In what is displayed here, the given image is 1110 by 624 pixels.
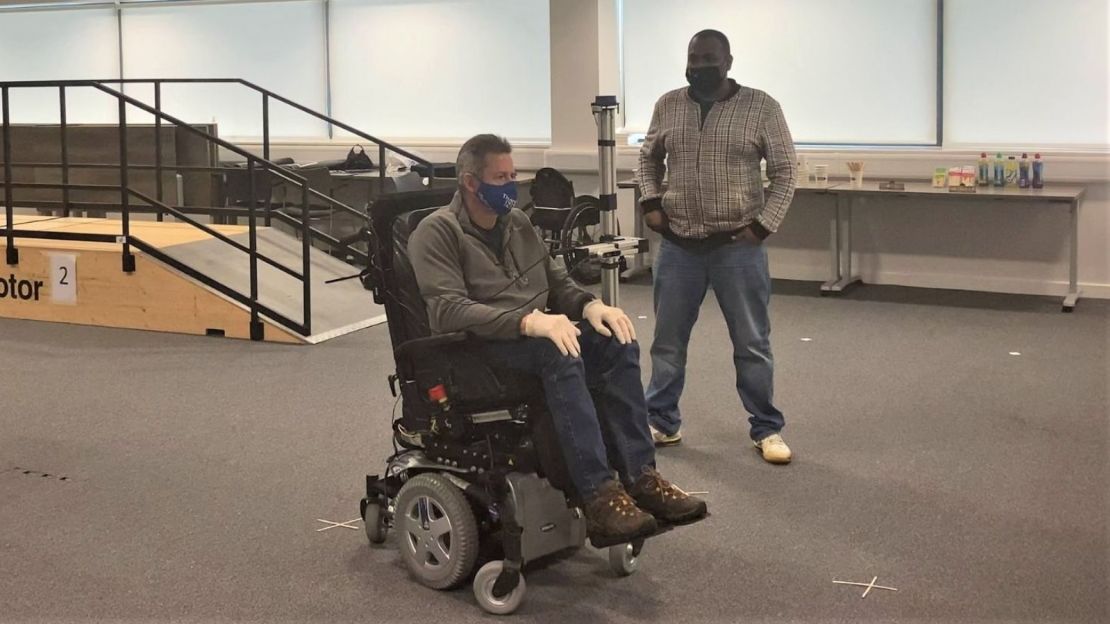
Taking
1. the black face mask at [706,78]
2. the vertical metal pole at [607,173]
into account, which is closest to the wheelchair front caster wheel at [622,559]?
the vertical metal pole at [607,173]

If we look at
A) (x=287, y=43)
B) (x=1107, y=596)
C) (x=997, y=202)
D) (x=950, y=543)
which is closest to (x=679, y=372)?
(x=950, y=543)

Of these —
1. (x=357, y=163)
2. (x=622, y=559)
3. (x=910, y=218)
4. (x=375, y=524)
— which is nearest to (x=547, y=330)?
(x=622, y=559)

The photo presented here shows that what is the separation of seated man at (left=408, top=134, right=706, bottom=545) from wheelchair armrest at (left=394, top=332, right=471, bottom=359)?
0.13 feet

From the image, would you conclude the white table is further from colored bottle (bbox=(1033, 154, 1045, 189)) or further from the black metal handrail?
the black metal handrail

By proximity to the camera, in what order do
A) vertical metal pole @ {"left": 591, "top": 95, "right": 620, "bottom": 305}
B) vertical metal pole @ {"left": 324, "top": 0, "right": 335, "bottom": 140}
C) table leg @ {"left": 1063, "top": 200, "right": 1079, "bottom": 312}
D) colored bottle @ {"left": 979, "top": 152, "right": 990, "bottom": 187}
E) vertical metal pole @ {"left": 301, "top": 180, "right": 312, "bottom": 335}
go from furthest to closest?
vertical metal pole @ {"left": 324, "top": 0, "right": 335, "bottom": 140} < colored bottle @ {"left": 979, "top": 152, "right": 990, "bottom": 187} < table leg @ {"left": 1063, "top": 200, "right": 1079, "bottom": 312} < vertical metal pole @ {"left": 301, "top": 180, "right": 312, "bottom": 335} < vertical metal pole @ {"left": 591, "top": 95, "right": 620, "bottom": 305}

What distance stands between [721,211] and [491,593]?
1617mm

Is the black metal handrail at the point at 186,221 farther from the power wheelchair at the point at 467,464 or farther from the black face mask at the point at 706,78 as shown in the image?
the power wheelchair at the point at 467,464

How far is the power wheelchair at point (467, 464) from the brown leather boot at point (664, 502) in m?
0.07

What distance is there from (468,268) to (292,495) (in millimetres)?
1154

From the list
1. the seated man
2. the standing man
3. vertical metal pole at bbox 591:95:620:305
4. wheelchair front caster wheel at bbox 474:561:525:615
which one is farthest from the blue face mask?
the standing man

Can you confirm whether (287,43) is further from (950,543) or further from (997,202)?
(950,543)

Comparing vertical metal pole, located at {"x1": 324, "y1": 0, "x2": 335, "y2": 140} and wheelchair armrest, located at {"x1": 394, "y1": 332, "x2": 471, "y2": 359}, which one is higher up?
vertical metal pole, located at {"x1": 324, "y1": 0, "x2": 335, "y2": 140}

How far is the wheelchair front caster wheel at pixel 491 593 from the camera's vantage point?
2.94m

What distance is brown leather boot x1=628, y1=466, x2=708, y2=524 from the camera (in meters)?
3.06
